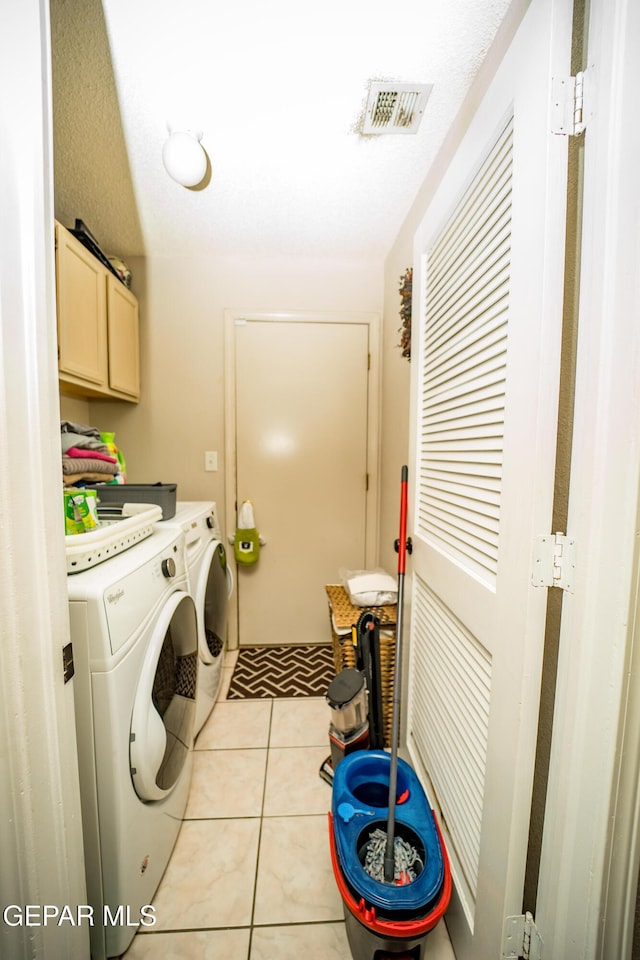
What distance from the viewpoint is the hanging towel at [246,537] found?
7.06ft

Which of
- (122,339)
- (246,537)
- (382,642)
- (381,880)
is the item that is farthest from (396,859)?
(122,339)

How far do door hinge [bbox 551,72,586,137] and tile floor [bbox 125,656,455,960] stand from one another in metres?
1.73

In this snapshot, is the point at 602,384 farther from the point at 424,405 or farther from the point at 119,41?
the point at 119,41

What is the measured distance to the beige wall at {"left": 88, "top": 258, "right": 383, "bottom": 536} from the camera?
214 cm

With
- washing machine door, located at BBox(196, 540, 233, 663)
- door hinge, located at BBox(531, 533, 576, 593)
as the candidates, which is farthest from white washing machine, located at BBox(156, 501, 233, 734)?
door hinge, located at BBox(531, 533, 576, 593)

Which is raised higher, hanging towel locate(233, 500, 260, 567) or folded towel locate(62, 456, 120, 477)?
folded towel locate(62, 456, 120, 477)

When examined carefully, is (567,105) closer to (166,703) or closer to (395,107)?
(395,107)

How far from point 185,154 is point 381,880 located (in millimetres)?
2126

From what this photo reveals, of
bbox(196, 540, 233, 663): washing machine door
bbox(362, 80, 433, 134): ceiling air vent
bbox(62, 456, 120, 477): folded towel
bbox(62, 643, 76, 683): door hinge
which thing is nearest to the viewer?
bbox(62, 643, 76, 683): door hinge

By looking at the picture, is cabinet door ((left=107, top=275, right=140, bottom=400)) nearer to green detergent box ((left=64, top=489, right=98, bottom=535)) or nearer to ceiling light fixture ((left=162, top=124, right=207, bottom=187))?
ceiling light fixture ((left=162, top=124, right=207, bottom=187))

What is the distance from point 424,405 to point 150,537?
988 mm

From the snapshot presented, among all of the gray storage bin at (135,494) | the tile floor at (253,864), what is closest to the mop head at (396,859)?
the tile floor at (253,864)

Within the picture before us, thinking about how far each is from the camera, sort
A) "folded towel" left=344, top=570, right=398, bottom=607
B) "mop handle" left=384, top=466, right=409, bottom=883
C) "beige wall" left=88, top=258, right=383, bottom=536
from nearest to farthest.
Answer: "mop handle" left=384, top=466, right=409, bottom=883 → "folded towel" left=344, top=570, right=398, bottom=607 → "beige wall" left=88, top=258, right=383, bottom=536

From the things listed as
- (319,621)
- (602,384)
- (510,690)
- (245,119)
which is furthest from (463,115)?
(319,621)
